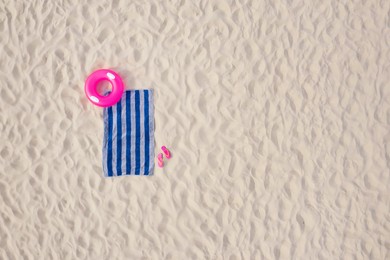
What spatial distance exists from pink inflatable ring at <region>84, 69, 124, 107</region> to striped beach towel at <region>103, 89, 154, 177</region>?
3cm

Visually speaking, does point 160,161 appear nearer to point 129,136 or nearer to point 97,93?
point 129,136

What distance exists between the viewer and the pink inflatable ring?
1353 mm

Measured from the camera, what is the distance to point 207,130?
4.58ft

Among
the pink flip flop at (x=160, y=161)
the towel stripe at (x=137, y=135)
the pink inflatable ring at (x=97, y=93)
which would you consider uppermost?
the pink inflatable ring at (x=97, y=93)

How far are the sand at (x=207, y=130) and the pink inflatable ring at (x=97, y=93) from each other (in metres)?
0.05

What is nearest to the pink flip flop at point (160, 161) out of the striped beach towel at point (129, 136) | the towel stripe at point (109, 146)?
the striped beach towel at point (129, 136)

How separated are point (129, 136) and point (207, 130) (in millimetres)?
223

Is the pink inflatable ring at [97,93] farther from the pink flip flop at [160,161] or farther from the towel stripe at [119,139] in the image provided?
the pink flip flop at [160,161]

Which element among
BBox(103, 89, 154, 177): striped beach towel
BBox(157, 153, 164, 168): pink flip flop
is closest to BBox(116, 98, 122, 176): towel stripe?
BBox(103, 89, 154, 177): striped beach towel

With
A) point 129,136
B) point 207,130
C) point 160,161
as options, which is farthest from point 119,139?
point 207,130

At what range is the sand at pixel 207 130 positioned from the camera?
1.35 m

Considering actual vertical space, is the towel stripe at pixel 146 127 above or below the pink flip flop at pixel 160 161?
above

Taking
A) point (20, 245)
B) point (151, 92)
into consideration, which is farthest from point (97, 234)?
point (151, 92)

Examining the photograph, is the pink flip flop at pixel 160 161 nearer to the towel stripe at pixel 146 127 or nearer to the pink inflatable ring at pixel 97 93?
the towel stripe at pixel 146 127
